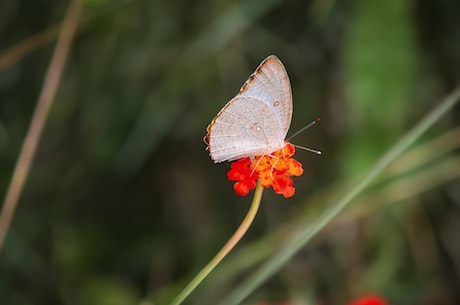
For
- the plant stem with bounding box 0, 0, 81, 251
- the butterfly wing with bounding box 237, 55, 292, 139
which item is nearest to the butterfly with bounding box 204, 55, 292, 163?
the butterfly wing with bounding box 237, 55, 292, 139

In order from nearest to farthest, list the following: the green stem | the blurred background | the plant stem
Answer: the green stem, the plant stem, the blurred background

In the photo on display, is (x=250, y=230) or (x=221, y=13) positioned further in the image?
(x=250, y=230)

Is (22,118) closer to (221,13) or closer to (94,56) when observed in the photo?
(94,56)

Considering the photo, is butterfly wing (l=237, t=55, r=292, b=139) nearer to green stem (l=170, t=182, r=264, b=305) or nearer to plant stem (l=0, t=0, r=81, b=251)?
green stem (l=170, t=182, r=264, b=305)

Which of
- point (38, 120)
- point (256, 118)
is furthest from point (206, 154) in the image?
point (256, 118)

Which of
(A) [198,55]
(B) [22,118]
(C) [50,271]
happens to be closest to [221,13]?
(A) [198,55]

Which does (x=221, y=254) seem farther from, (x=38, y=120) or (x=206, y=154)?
(x=206, y=154)

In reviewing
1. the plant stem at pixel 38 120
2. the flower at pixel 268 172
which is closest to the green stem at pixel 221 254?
the flower at pixel 268 172
